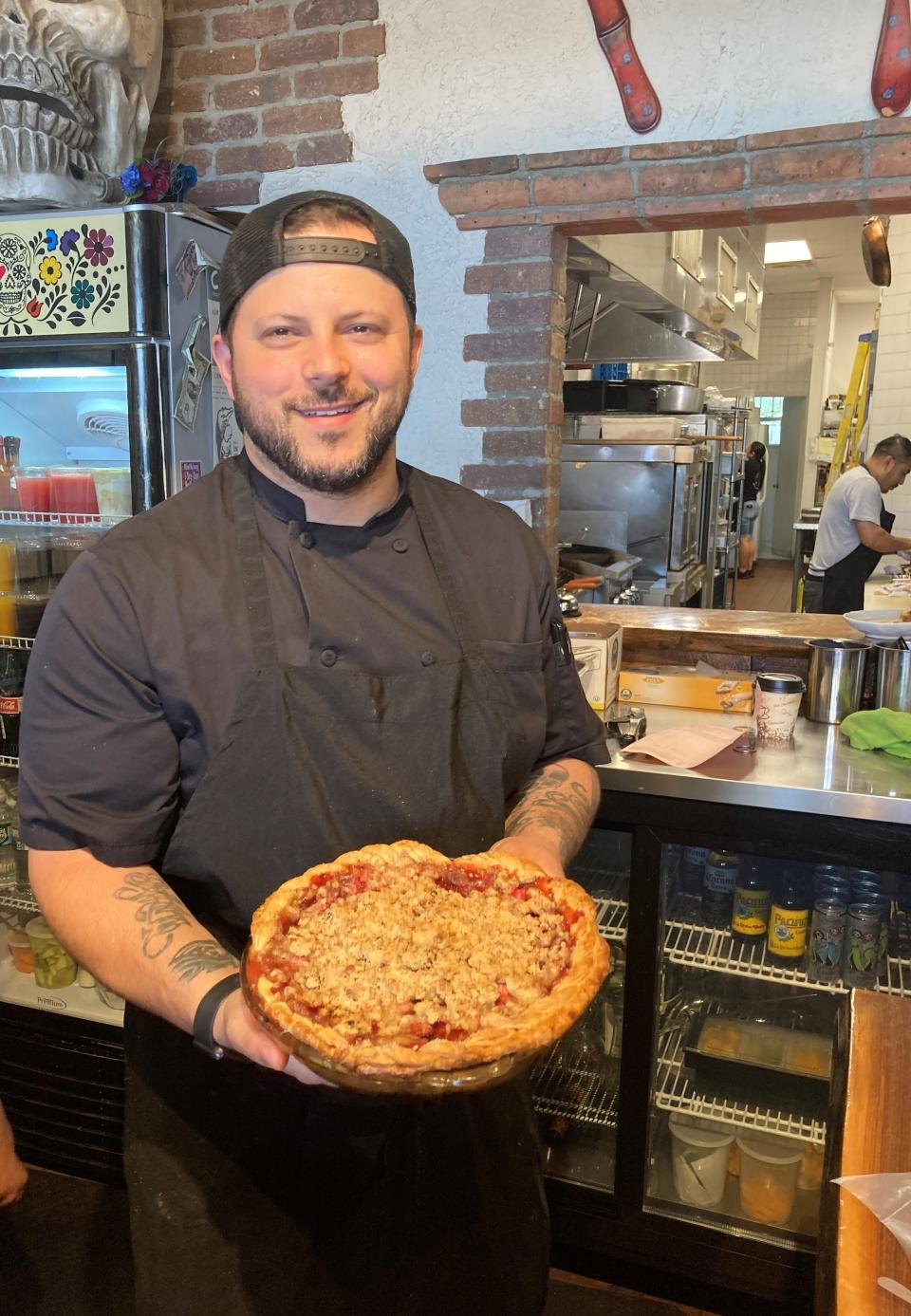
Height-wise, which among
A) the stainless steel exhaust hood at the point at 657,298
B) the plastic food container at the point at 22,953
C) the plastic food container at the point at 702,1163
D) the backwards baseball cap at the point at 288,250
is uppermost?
the stainless steel exhaust hood at the point at 657,298

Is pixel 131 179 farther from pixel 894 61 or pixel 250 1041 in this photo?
pixel 250 1041

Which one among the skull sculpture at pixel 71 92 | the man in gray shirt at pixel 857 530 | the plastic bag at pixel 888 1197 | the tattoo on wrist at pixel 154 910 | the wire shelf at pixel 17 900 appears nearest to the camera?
the plastic bag at pixel 888 1197

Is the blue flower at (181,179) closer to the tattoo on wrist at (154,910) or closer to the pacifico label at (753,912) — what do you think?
the tattoo on wrist at (154,910)

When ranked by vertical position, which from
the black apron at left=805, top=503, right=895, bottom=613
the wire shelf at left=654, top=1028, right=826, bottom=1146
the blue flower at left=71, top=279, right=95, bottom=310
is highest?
the blue flower at left=71, top=279, right=95, bottom=310

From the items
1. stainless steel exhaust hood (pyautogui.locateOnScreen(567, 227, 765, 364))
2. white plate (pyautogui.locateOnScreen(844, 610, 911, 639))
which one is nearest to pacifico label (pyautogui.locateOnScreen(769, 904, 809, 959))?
white plate (pyautogui.locateOnScreen(844, 610, 911, 639))

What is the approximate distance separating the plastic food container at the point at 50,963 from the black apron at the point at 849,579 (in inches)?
208

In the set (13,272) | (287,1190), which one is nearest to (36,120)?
(13,272)

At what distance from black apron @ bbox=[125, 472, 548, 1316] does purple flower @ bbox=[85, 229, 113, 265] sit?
117cm

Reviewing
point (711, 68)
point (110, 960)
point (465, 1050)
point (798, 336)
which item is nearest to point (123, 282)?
point (711, 68)

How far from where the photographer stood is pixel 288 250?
4.90ft

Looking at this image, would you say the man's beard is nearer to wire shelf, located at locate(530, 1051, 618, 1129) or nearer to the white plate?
the white plate

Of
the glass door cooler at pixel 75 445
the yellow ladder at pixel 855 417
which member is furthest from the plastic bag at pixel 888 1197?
the yellow ladder at pixel 855 417

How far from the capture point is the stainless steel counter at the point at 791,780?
2.01 metres

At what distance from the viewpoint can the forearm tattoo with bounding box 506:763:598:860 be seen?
1.62m
